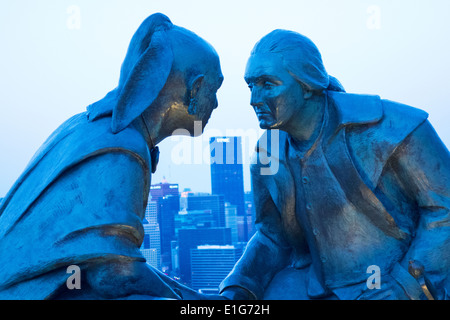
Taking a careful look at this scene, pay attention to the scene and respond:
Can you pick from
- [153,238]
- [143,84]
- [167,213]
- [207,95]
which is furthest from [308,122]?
[167,213]

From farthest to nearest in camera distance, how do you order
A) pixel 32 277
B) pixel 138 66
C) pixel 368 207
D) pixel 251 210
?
pixel 251 210, pixel 368 207, pixel 138 66, pixel 32 277

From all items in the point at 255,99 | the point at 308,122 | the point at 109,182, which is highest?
the point at 255,99

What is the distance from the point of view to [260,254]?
466cm

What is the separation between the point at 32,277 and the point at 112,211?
0.57m

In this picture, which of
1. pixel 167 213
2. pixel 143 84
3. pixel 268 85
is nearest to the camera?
pixel 143 84

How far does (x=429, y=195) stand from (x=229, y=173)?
609cm

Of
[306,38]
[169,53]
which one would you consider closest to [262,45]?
[306,38]

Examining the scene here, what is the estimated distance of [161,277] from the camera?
4.05 metres

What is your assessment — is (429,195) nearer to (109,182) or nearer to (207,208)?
(109,182)

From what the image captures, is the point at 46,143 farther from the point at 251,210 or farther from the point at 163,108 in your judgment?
the point at 251,210

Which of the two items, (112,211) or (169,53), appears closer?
(112,211)

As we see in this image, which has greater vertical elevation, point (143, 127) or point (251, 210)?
point (143, 127)

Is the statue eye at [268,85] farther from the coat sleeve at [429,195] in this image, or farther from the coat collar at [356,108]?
the coat sleeve at [429,195]

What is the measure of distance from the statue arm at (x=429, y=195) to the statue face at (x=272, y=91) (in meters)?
0.76
